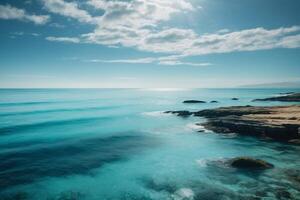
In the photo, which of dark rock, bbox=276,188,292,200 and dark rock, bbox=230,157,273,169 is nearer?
dark rock, bbox=276,188,292,200

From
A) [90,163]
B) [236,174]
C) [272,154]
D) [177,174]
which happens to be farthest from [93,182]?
[272,154]

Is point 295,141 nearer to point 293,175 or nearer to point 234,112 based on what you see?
point 293,175

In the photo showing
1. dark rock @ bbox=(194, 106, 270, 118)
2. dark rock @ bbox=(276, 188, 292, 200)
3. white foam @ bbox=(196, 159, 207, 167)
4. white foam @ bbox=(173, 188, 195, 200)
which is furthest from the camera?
dark rock @ bbox=(194, 106, 270, 118)

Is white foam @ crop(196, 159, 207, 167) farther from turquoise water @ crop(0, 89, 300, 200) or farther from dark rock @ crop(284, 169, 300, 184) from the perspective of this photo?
dark rock @ crop(284, 169, 300, 184)

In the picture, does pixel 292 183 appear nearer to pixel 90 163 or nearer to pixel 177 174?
pixel 177 174

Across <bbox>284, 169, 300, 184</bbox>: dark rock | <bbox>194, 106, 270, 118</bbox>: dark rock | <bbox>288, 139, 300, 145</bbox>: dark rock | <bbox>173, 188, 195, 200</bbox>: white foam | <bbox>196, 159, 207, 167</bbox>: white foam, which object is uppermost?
<bbox>194, 106, 270, 118</bbox>: dark rock

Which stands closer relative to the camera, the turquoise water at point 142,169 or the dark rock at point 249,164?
the turquoise water at point 142,169

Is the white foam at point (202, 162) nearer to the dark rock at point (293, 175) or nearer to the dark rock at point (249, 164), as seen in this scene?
the dark rock at point (249, 164)

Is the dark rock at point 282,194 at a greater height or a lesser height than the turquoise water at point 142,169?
greater

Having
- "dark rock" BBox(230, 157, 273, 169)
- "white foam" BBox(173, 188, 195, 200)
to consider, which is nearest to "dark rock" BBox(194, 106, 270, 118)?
"dark rock" BBox(230, 157, 273, 169)

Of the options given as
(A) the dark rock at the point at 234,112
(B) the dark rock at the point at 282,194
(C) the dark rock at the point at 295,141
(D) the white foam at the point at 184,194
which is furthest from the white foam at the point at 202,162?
(A) the dark rock at the point at 234,112

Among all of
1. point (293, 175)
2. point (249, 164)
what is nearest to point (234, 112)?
point (249, 164)

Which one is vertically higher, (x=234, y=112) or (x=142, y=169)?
(x=234, y=112)
